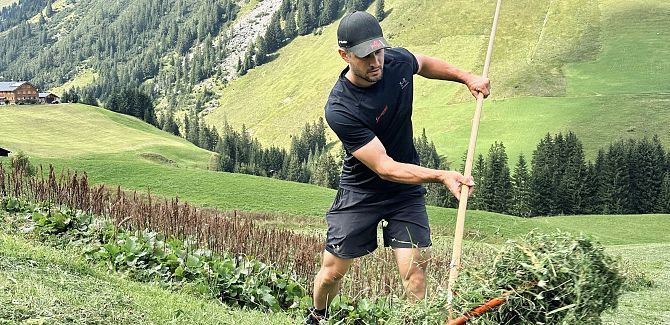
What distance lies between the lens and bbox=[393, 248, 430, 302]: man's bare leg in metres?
5.64

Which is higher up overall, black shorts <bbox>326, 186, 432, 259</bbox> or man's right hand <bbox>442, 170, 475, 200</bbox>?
man's right hand <bbox>442, 170, 475, 200</bbox>

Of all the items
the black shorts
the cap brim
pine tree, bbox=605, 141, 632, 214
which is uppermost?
pine tree, bbox=605, 141, 632, 214

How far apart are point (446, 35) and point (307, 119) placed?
44658 millimetres

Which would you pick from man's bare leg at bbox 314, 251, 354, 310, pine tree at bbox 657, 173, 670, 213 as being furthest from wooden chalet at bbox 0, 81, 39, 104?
man's bare leg at bbox 314, 251, 354, 310

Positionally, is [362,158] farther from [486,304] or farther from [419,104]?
[419,104]

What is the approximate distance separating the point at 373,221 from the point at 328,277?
0.78 meters

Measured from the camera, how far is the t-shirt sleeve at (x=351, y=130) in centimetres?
543

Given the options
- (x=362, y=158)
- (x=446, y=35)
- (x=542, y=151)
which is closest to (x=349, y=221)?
(x=362, y=158)

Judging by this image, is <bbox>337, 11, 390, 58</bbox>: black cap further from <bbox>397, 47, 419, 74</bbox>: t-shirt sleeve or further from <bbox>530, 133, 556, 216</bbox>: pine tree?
<bbox>530, 133, 556, 216</bbox>: pine tree

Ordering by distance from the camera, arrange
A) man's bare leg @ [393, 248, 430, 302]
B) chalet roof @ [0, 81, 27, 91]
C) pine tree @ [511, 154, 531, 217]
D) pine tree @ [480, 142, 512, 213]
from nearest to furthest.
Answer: man's bare leg @ [393, 248, 430, 302] → pine tree @ [511, 154, 531, 217] → pine tree @ [480, 142, 512, 213] → chalet roof @ [0, 81, 27, 91]

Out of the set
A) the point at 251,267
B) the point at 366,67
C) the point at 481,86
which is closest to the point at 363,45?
the point at 366,67

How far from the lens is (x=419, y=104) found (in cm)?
15575

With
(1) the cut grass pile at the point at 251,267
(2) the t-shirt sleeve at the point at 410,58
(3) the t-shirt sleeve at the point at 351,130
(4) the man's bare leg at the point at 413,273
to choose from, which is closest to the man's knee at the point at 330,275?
(1) the cut grass pile at the point at 251,267

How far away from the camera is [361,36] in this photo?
17.1 feet
